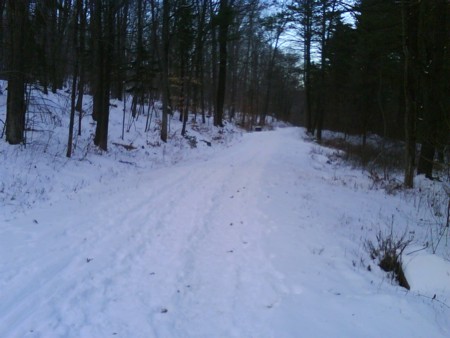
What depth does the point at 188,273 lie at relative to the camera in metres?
5.12

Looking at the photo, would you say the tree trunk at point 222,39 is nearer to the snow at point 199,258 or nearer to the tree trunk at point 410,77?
the tree trunk at point 410,77

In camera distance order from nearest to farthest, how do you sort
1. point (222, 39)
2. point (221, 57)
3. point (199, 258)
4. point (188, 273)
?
point (188, 273) < point (199, 258) < point (222, 39) < point (221, 57)

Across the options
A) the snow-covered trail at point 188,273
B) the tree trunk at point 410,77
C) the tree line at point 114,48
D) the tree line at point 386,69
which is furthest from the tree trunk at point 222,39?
the snow-covered trail at point 188,273

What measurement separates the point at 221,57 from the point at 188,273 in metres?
25.5

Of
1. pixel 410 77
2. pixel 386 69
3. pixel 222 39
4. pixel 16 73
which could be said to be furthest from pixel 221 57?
pixel 16 73

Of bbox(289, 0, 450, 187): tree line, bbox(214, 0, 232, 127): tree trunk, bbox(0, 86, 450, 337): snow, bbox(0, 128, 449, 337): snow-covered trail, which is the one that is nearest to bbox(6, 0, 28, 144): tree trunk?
bbox(0, 86, 450, 337): snow

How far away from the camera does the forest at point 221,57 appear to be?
470 inches

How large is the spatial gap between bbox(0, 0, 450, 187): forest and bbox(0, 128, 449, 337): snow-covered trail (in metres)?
3.60

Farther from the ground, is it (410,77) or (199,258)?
(410,77)

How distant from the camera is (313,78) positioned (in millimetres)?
39750

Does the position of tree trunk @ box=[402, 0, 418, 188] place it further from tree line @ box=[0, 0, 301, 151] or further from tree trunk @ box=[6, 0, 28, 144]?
tree trunk @ box=[6, 0, 28, 144]

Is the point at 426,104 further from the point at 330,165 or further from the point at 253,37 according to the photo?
the point at 253,37

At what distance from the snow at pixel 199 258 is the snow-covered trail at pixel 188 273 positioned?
2cm

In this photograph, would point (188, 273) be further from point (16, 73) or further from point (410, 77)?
point (410, 77)
